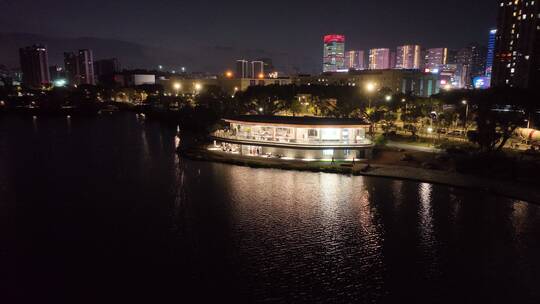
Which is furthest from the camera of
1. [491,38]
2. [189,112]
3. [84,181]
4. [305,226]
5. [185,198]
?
[491,38]

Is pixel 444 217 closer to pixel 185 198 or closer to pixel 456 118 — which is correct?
pixel 185 198

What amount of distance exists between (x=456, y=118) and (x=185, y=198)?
112ft

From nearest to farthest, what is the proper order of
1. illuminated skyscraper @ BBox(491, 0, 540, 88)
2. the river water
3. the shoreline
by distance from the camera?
the river water
the shoreline
illuminated skyscraper @ BBox(491, 0, 540, 88)

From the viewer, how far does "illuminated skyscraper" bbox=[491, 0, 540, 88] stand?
77938 mm

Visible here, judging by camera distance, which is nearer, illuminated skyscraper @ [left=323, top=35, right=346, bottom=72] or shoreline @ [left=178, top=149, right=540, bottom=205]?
shoreline @ [left=178, top=149, right=540, bottom=205]

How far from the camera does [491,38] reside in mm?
126125

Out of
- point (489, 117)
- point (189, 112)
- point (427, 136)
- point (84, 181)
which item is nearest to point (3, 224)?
point (84, 181)

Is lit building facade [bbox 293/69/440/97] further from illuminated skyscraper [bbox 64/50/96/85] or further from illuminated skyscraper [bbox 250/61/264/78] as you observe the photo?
illuminated skyscraper [bbox 64/50/96/85]

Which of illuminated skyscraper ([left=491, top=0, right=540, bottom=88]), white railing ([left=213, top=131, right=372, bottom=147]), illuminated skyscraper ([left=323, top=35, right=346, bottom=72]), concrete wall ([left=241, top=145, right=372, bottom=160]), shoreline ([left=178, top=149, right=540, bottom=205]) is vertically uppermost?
illuminated skyscraper ([left=323, top=35, right=346, bottom=72])

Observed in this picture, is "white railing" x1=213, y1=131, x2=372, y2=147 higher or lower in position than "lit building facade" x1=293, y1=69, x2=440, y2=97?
lower

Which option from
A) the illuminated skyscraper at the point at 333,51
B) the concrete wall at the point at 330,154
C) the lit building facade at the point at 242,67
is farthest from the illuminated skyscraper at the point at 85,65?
the concrete wall at the point at 330,154

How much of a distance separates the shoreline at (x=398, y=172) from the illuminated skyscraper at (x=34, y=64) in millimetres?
164227

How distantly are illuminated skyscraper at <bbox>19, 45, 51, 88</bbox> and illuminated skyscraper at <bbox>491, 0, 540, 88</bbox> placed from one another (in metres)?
167

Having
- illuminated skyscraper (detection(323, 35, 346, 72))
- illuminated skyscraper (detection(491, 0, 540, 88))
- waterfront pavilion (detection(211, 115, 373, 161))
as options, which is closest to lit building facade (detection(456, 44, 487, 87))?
illuminated skyscraper (detection(323, 35, 346, 72))
